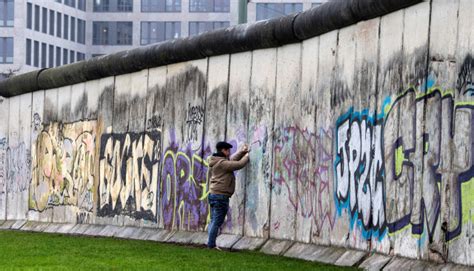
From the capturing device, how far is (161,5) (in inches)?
5143

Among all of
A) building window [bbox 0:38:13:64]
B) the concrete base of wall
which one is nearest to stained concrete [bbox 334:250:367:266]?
the concrete base of wall

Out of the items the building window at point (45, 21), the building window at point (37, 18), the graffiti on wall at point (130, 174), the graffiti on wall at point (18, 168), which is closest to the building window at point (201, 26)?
the building window at point (45, 21)

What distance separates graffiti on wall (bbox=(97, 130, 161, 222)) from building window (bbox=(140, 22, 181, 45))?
10118 centimetres

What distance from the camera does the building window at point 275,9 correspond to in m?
114

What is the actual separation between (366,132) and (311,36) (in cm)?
248

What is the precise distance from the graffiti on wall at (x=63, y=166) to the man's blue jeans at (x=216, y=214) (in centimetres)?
742

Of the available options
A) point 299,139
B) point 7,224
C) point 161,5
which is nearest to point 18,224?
point 7,224

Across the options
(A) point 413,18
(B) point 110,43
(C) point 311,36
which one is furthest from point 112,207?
(B) point 110,43

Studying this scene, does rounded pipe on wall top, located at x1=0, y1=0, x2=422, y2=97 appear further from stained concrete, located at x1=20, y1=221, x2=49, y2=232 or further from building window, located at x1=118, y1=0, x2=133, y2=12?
building window, located at x1=118, y1=0, x2=133, y2=12

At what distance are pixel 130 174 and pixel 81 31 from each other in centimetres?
10949

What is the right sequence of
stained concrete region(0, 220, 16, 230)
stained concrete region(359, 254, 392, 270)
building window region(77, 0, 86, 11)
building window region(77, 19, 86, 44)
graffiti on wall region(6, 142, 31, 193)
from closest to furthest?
stained concrete region(359, 254, 392, 270), stained concrete region(0, 220, 16, 230), graffiti on wall region(6, 142, 31, 193), building window region(77, 0, 86, 11), building window region(77, 19, 86, 44)

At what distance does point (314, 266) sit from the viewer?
17297 mm

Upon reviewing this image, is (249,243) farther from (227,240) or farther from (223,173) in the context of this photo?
(223,173)

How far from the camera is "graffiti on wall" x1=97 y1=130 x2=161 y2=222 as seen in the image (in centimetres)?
2567
